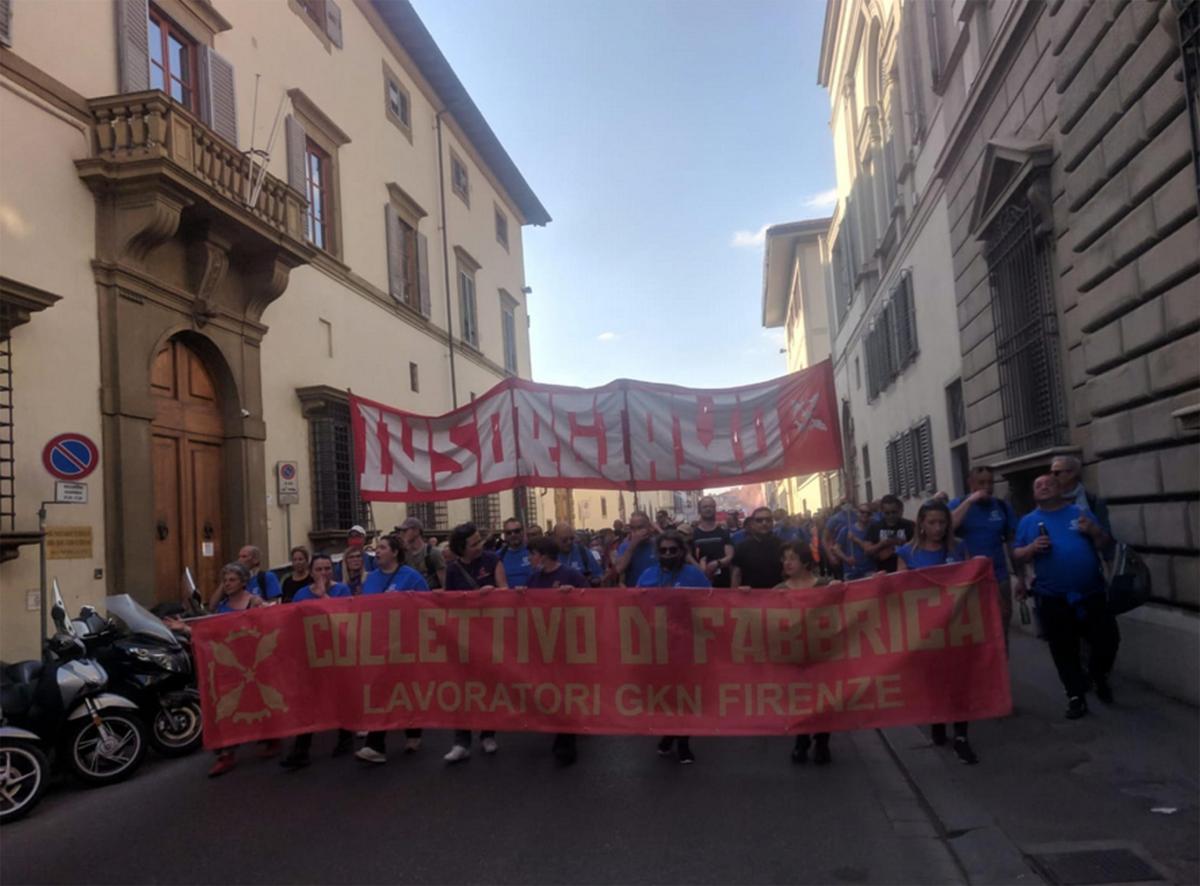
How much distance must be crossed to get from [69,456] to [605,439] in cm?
479

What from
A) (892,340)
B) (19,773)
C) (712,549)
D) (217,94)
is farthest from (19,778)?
(892,340)

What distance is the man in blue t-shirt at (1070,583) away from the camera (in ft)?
23.0

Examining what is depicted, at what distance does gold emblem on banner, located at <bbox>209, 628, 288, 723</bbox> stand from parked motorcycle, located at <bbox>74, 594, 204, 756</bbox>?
0.84 metres

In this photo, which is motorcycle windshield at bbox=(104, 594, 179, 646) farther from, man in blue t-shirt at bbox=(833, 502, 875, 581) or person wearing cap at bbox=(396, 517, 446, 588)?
man in blue t-shirt at bbox=(833, 502, 875, 581)

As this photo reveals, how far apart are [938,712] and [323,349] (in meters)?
13.4

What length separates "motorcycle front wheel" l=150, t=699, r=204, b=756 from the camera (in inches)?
303

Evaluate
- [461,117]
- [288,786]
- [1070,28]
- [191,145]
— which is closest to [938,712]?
[288,786]

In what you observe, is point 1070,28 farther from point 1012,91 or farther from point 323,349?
point 323,349

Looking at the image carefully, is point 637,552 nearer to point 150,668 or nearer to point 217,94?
point 150,668

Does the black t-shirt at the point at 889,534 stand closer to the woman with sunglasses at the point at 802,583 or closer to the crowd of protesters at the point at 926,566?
the crowd of protesters at the point at 926,566

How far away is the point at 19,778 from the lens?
6.17 meters

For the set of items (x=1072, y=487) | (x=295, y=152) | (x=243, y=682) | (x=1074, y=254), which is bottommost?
(x=243, y=682)

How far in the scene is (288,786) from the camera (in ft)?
21.2

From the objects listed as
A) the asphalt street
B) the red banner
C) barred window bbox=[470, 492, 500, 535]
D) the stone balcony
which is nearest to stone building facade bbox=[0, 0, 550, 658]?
the stone balcony
